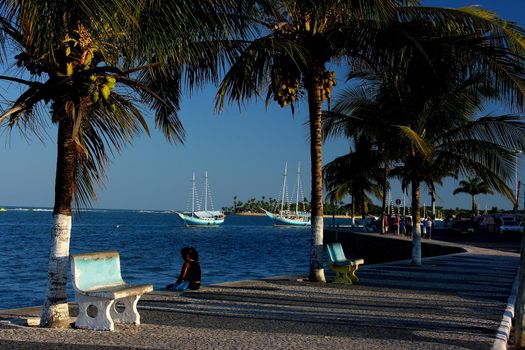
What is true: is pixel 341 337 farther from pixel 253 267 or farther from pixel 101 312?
pixel 253 267

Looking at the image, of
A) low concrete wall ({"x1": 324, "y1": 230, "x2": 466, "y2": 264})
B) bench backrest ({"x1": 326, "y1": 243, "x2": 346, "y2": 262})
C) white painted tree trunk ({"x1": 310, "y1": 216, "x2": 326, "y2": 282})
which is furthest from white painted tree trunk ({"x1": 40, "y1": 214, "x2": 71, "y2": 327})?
low concrete wall ({"x1": 324, "y1": 230, "x2": 466, "y2": 264})

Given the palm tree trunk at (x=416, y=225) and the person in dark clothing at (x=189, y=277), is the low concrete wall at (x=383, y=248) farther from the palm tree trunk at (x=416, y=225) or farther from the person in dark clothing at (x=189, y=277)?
the person in dark clothing at (x=189, y=277)

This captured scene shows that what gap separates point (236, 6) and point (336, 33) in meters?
6.79

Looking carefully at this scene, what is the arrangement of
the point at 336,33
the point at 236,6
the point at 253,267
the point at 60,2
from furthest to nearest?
1. the point at 253,267
2. the point at 336,33
3. the point at 236,6
4. the point at 60,2

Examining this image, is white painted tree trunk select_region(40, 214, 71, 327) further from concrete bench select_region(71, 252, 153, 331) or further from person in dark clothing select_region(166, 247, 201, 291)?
person in dark clothing select_region(166, 247, 201, 291)

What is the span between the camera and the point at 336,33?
14.0m

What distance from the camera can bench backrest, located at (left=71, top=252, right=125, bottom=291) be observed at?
28.5 feet

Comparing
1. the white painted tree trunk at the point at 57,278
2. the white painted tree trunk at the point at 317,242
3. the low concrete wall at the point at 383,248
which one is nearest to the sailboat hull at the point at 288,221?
the low concrete wall at the point at 383,248

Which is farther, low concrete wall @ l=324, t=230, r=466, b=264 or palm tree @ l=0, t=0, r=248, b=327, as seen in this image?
low concrete wall @ l=324, t=230, r=466, b=264

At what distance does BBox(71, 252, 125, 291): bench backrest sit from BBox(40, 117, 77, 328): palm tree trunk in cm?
24

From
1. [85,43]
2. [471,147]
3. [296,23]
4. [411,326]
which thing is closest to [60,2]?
[85,43]

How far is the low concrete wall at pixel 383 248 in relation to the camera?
1289 inches

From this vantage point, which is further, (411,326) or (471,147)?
(471,147)

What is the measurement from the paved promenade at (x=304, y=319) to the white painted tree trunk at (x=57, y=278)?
269 mm
